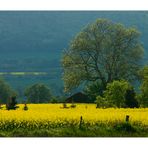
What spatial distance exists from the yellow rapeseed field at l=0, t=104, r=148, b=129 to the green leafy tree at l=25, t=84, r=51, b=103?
0.47 ft

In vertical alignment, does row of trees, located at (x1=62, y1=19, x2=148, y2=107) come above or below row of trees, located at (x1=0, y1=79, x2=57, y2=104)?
above

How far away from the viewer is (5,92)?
73.2 feet

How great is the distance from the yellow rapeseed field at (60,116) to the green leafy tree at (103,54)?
56 cm

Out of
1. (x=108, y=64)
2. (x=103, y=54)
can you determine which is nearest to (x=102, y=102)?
(x=108, y=64)

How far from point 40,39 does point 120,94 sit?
2039mm

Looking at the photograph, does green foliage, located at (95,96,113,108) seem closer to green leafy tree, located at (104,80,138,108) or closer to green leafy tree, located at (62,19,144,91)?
green leafy tree, located at (104,80,138,108)

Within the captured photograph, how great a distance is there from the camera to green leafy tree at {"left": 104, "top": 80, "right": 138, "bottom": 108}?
73.3 feet

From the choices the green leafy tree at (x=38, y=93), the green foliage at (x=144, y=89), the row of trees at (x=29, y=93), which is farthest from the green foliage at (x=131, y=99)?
the green leafy tree at (x=38, y=93)

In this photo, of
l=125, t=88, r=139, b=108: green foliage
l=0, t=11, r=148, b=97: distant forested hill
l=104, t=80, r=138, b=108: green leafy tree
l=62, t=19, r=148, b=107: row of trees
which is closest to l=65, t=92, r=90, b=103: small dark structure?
l=62, t=19, r=148, b=107: row of trees

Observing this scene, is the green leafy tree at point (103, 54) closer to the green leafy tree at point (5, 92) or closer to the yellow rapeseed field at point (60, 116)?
the yellow rapeseed field at point (60, 116)

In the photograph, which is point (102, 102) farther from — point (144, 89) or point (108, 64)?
point (144, 89)

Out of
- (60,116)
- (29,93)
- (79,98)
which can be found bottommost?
(60,116)
